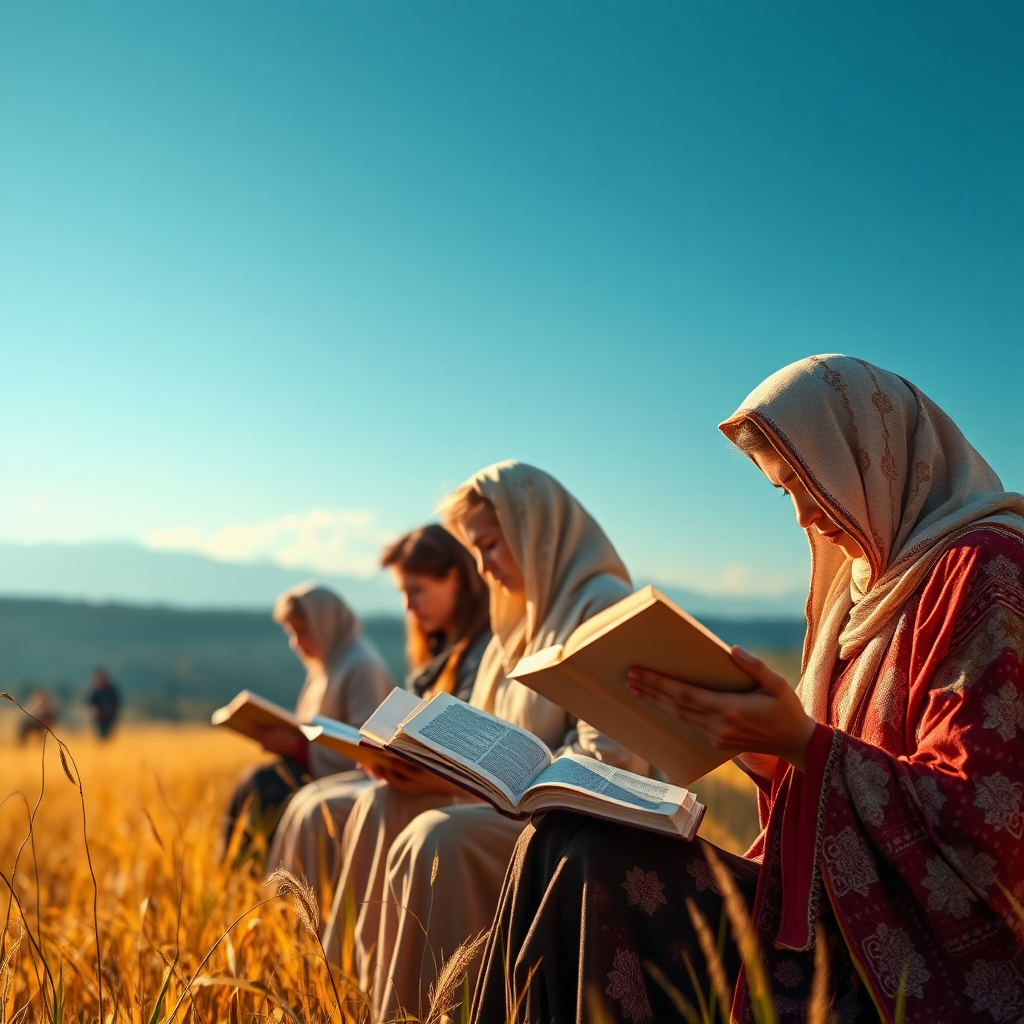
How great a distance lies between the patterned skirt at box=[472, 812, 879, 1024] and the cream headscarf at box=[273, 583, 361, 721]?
3957 millimetres

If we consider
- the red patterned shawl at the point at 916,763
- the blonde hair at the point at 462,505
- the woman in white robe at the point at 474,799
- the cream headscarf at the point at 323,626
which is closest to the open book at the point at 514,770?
the red patterned shawl at the point at 916,763

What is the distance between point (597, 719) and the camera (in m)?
2.21

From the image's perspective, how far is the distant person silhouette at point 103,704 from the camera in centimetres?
1905

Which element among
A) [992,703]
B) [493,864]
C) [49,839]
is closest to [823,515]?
[992,703]

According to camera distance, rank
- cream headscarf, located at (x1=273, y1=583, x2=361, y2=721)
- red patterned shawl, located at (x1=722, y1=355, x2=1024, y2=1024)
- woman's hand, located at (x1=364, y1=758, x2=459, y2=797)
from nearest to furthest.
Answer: red patterned shawl, located at (x1=722, y1=355, x2=1024, y2=1024)
woman's hand, located at (x1=364, y1=758, x2=459, y2=797)
cream headscarf, located at (x1=273, y1=583, x2=361, y2=721)

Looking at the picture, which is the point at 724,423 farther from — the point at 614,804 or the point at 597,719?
the point at 614,804

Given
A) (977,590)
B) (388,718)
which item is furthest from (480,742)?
(977,590)

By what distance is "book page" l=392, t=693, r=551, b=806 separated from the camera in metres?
2.43

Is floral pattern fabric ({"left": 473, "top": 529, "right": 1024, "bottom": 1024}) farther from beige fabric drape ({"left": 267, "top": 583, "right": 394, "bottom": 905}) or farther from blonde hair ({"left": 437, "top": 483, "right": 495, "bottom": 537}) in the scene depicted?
beige fabric drape ({"left": 267, "top": 583, "right": 394, "bottom": 905})

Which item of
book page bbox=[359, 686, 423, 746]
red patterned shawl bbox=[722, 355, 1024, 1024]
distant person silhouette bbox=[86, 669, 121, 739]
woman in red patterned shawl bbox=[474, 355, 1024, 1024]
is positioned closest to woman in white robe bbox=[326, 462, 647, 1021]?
book page bbox=[359, 686, 423, 746]

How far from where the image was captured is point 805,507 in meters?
2.45

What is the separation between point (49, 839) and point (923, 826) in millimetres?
6675

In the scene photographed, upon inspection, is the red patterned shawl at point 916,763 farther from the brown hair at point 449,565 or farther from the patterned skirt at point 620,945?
the brown hair at point 449,565

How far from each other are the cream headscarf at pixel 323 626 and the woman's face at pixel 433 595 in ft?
3.76
